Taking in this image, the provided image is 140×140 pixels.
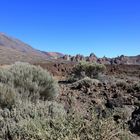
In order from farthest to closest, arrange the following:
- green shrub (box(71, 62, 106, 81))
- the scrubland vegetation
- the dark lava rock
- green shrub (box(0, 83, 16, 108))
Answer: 1. green shrub (box(71, 62, 106, 81))
2. green shrub (box(0, 83, 16, 108))
3. the dark lava rock
4. the scrubland vegetation

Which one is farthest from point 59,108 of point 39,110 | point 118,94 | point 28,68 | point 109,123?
point 118,94

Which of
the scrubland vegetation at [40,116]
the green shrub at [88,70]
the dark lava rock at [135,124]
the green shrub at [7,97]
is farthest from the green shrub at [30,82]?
the green shrub at [88,70]

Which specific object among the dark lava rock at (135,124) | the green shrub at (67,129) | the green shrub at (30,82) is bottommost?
the dark lava rock at (135,124)

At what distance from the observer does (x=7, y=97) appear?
7598mm

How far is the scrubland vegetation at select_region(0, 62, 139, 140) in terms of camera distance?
4.90 m

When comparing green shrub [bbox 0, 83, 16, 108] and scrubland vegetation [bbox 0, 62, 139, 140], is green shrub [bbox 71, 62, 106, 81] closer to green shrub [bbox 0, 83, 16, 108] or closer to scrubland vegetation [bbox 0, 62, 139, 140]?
scrubland vegetation [bbox 0, 62, 139, 140]

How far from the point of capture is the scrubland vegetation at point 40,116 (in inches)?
193

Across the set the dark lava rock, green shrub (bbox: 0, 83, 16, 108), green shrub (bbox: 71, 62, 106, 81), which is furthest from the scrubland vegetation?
green shrub (bbox: 71, 62, 106, 81)

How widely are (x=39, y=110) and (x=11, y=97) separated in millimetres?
1375

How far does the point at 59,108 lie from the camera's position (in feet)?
22.9

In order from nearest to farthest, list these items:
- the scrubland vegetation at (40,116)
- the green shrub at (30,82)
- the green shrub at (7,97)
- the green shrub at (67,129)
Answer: the green shrub at (67,129) → the scrubland vegetation at (40,116) → the green shrub at (7,97) → the green shrub at (30,82)

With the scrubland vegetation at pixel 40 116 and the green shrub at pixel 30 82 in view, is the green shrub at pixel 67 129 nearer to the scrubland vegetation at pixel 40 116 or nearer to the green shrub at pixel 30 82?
the scrubland vegetation at pixel 40 116

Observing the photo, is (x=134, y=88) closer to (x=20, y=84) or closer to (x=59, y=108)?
(x=20, y=84)

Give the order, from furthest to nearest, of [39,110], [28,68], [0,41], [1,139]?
[0,41] → [28,68] → [39,110] → [1,139]
